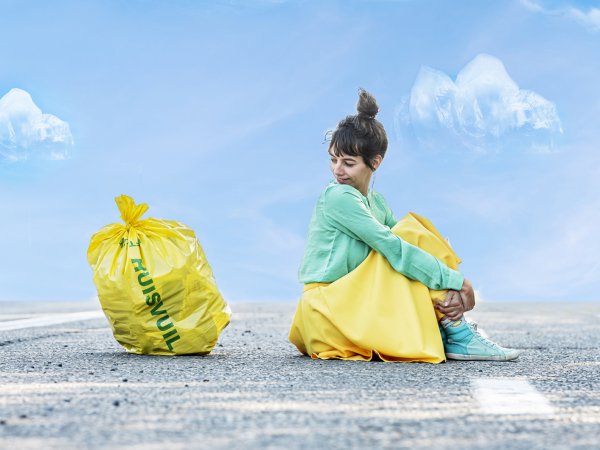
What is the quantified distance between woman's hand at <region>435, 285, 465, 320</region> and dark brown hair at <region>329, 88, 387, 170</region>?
28.9 inches

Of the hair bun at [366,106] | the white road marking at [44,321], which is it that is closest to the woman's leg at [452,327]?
the hair bun at [366,106]

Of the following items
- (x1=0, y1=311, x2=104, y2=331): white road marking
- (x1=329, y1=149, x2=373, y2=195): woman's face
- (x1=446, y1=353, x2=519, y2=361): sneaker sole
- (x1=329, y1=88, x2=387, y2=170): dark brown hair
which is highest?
(x1=329, y1=88, x2=387, y2=170): dark brown hair

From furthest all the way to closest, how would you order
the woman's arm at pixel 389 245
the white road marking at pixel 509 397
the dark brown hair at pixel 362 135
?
the dark brown hair at pixel 362 135 → the woman's arm at pixel 389 245 → the white road marking at pixel 509 397

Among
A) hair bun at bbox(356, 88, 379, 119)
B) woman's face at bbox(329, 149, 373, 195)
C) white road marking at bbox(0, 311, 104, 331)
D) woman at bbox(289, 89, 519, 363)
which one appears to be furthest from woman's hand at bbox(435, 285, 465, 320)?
white road marking at bbox(0, 311, 104, 331)

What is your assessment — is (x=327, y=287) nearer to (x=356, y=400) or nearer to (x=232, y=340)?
(x=356, y=400)

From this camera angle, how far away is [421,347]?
4055mm

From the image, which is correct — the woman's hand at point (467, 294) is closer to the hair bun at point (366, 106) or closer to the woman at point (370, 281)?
the woman at point (370, 281)

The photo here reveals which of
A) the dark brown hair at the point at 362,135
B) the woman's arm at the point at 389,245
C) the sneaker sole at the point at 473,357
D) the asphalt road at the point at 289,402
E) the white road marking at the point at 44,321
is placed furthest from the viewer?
the white road marking at the point at 44,321

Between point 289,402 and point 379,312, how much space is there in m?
1.43

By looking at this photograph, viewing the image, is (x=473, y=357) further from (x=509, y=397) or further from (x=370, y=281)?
(x=509, y=397)

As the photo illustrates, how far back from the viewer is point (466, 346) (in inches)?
167

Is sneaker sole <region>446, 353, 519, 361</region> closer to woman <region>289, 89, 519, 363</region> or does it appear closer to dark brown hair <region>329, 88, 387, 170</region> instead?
woman <region>289, 89, 519, 363</region>

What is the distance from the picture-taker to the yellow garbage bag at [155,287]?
4.25 meters

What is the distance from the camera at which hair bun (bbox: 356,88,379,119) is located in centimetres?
451
